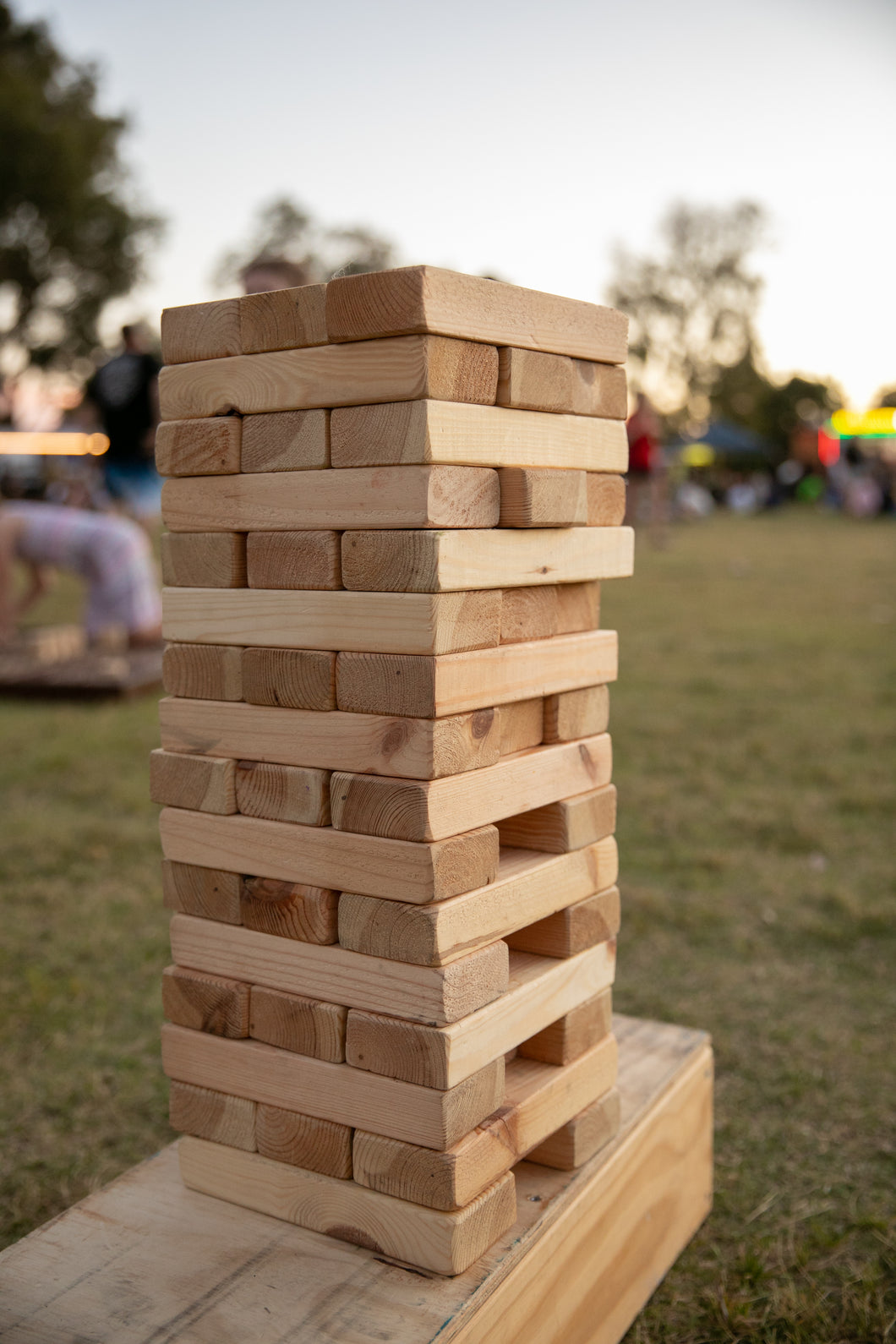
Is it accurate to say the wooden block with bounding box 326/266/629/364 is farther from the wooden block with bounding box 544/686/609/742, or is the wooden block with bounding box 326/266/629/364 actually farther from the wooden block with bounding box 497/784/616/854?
the wooden block with bounding box 497/784/616/854

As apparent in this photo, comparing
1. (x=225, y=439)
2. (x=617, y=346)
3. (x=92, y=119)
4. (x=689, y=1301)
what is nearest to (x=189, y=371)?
(x=225, y=439)

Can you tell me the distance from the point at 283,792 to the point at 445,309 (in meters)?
0.67

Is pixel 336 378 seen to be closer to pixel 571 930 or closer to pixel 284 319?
pixel 284 319

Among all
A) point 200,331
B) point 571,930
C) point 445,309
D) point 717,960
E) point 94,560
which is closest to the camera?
point 445,309

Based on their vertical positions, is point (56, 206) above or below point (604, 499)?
above

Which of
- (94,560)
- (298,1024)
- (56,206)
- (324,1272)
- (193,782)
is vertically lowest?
(324,1272)

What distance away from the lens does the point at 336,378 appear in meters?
1.41

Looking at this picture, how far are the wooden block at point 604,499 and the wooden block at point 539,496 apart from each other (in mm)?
73

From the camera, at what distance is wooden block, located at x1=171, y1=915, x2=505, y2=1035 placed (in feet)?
4.56

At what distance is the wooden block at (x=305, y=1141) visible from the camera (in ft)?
4.85

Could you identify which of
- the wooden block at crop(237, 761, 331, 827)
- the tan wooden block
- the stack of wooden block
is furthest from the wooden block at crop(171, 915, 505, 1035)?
the tan wooden block

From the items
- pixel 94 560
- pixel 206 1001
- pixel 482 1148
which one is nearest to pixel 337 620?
pixel 206 1001

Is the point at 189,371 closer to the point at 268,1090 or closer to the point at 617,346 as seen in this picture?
the point at 617,346

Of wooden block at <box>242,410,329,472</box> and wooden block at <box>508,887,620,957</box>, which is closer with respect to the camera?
wooden block at <box>242,410,329,472</box>
